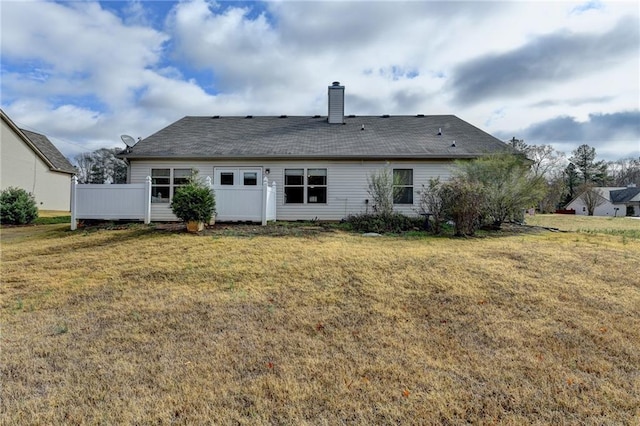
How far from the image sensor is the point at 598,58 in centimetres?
1100

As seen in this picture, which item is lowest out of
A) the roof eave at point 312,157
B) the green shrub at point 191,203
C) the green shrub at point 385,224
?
the green shrub at point 385,224

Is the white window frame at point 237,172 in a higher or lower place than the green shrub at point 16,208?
higher

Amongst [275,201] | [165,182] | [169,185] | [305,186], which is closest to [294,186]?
[305,186]

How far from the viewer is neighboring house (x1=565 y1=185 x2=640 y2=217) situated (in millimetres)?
46625

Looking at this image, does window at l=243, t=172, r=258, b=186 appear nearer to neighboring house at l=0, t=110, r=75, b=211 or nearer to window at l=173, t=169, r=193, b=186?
window at l=173, t=169, r=193, b=186

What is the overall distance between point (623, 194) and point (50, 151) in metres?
67.6

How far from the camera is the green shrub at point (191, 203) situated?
889 cm

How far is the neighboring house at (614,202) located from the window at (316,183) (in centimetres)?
4752

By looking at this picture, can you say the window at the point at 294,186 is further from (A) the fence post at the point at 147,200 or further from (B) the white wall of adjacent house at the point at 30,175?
(B) the white wall of adjacent house at the point at 30,175

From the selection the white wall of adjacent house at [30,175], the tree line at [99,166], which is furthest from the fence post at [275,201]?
the tree line at [99,166]

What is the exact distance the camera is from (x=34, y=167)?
21219mm

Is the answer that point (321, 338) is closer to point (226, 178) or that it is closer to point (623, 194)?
point (226, 178)

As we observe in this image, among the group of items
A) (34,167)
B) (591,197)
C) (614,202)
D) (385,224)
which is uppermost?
(34,167)

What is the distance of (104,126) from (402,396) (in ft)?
157
